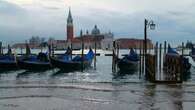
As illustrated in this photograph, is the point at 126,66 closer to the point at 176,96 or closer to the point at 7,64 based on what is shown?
the point at 7,64

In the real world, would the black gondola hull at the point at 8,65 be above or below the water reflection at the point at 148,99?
above

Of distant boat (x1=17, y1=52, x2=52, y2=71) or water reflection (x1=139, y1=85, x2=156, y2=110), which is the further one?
distant boat (x1=17, y1=52, x2=52, y2=71)

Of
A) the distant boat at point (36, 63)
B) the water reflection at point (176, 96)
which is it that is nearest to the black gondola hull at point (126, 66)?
the distant boat at point (36, 63)

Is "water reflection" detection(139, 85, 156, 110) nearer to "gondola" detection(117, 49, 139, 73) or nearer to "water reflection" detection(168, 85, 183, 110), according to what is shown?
"water reflection" detection(168, 85, 183, 110)

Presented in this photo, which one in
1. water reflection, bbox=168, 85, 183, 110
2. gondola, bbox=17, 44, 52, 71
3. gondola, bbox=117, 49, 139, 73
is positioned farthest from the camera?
gondola, bbox=117, 49, 139, 73

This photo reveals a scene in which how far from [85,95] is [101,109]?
4821 millimetres

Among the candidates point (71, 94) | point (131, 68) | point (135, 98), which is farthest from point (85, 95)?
point (131, 68)

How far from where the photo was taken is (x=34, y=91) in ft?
75.7

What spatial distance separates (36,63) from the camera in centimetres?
4894

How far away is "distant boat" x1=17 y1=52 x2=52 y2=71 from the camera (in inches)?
1865

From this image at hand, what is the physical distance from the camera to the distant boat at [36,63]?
47.4 metres

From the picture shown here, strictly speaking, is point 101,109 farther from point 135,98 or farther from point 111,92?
point 111,92

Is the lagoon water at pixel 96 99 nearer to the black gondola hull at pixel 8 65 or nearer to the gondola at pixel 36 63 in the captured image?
the gondola at pixel 36 63

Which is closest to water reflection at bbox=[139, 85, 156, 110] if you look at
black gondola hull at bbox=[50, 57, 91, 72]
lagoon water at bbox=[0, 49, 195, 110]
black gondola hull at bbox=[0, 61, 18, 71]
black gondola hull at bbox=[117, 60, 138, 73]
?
lagoon water at bbox=[0, 49, 195, 110]
